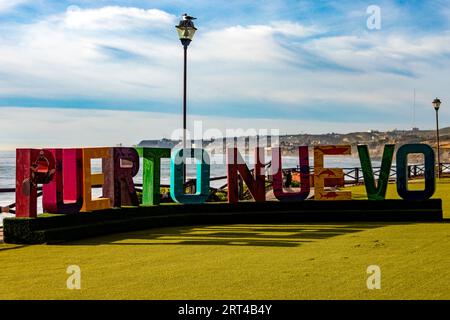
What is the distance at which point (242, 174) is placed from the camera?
14.9m

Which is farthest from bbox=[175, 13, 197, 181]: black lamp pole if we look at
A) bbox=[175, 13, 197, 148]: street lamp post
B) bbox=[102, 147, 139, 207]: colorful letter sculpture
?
bbox=[102, 147, 139, 207]: colorful letter sculpture

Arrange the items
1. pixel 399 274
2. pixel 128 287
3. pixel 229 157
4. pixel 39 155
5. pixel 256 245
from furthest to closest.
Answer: pixel 229 157 → pixel 39 155 → pixel 256 245 → pixel 399 274 → pixel 128 287

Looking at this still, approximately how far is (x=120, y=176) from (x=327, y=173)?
5.88m

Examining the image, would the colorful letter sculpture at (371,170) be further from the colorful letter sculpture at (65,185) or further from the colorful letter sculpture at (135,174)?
the colorful letter sculpture at (65,185)

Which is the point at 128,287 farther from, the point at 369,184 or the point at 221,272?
the point at 369,184

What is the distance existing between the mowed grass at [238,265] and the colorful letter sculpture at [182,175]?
73.7 inches

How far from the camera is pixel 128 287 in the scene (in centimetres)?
712

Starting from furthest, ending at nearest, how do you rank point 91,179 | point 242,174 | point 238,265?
point 242,174 < point 91,179 < point 238,265

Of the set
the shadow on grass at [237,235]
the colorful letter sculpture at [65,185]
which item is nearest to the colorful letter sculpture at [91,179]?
the colorful letter sculpture at [65,185]

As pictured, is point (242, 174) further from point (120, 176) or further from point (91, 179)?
point (91, 179)

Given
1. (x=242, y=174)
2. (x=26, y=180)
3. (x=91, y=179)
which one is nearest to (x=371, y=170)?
(x=242, y=174)

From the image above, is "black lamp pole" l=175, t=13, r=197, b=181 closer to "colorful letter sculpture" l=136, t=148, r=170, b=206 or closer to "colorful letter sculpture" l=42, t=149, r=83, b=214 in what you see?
"colorful letter sculpture" l=136, t=148, r=170, b=206
